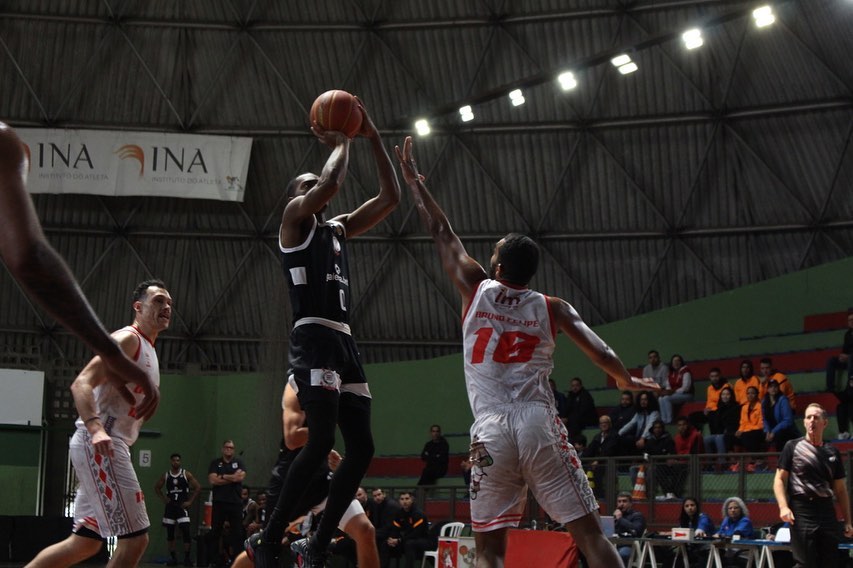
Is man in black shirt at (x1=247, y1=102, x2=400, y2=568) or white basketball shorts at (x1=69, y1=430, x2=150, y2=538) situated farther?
white basketball shorts at (x1=69, y1=430, x2=150, y2=538)

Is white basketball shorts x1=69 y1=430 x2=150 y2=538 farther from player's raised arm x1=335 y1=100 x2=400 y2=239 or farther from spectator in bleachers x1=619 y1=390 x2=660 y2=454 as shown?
spectator in bleachers x1=619 y1=390 x2=660 y2=454

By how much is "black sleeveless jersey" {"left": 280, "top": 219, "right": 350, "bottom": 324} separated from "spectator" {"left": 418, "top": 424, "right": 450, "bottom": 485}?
16117 mm

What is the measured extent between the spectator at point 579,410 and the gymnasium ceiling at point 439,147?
236 inches

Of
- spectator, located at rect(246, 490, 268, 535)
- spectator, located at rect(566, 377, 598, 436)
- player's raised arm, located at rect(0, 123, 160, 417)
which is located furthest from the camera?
spectator, located at rect(566, 377, 598, 436)

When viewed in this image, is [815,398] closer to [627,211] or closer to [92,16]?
[627,211]

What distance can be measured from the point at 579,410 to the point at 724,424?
10.9ft

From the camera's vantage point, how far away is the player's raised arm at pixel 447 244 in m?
6.45

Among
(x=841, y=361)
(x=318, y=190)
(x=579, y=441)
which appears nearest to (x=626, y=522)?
(x=579, y=441)

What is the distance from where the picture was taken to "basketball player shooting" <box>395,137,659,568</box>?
5.84 m

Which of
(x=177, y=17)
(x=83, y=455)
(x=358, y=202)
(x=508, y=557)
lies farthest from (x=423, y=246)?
(x=83, y=455)

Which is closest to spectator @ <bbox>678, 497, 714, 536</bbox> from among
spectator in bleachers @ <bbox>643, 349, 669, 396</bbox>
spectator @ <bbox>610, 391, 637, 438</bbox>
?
spectator @ <bbox>610, 391, 637, 438</bbox>

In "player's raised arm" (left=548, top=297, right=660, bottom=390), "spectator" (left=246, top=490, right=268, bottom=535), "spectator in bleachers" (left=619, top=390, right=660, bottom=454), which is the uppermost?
"spectator in bleachers" (left=619, top=390, right=660, bottom=454)

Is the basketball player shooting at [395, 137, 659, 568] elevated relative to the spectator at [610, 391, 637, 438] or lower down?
lower down

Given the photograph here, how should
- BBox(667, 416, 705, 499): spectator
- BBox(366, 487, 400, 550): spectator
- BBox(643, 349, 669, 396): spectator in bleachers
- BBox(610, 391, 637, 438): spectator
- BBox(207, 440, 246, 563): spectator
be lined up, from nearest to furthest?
BBox(667, 416, 705, 499): spectator, BBox(366, 487, 400, 550): spectator, BBox(610, 391, 637, 438): spectator, BBox(207, 440, 246, 563): spectator, BBox(643, 349, 669, 396): spectator in bleachers
